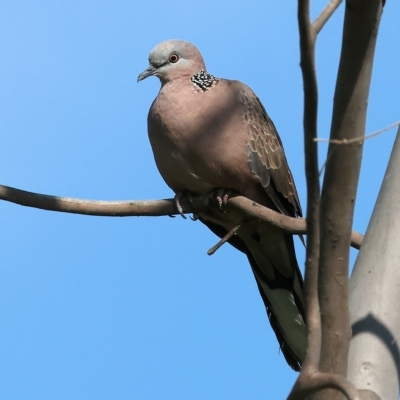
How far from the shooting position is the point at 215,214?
510 cm

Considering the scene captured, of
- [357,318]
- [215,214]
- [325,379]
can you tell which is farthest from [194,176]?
[325,379]

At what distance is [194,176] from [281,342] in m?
1.08

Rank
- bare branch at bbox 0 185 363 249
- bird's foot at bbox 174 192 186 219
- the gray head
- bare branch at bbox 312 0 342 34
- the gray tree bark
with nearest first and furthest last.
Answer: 1. bare branch at bbox 312 0 342 34
2. the gray tree bark
3. bare branch at bbox 0 185 363 249
4. bird's foot at bbox 174 192 186 219
5. the gray head

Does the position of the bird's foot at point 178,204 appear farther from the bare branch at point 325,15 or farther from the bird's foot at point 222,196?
the bare branch at point 325,15

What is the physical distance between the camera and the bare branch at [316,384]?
2309 millimetres

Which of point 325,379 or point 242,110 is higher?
point 242,110

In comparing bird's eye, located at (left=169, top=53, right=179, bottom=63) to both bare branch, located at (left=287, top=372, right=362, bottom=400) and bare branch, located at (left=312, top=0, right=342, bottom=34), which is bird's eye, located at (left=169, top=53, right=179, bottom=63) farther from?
bare branch, located at (left=287, top=372, right=362, bottom=400)

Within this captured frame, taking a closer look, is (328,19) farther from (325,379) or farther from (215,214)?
(215,214)

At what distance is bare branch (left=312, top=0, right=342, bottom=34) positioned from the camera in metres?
2.50

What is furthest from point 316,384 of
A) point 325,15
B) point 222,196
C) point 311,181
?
point 222,196

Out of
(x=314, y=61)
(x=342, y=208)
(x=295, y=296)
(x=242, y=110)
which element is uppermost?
(x=242, y=110)

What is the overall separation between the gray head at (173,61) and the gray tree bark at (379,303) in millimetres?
2346

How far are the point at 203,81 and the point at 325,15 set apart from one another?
2727 mm

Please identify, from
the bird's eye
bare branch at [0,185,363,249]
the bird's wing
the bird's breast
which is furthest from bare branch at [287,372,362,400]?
the bird's eye
